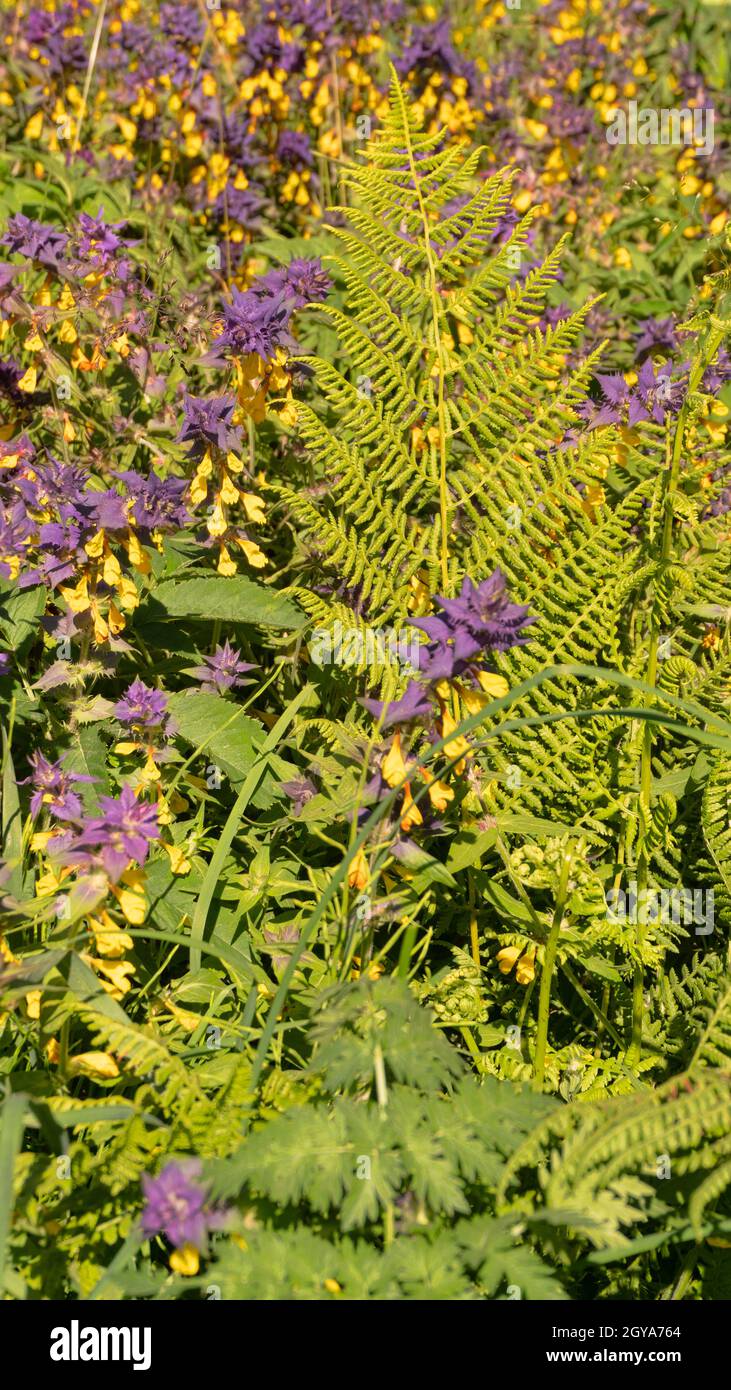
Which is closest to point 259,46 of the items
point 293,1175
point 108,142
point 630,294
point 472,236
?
point 108,142

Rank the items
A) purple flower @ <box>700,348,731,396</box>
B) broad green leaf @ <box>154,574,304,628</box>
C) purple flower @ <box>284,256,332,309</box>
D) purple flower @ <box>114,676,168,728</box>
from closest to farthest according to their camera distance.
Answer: purple flower @ <box>114,676,168,728</box> < broad green leaf @ <box>154,574,304,628</box> < purple flower @ <box>700,348,731,396</box> < purple flower @ <box>284,256,332,309</box>

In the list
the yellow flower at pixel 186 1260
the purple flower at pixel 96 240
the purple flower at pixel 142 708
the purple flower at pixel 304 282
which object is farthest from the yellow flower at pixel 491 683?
the purple flower at pixel 96 240

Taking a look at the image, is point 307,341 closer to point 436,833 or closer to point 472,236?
point 472,236

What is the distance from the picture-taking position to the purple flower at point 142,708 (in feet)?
8.44

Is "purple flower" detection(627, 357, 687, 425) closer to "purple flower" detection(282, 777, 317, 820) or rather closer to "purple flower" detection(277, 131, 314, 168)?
"purple flower" detection(282, 777, 317, 820)

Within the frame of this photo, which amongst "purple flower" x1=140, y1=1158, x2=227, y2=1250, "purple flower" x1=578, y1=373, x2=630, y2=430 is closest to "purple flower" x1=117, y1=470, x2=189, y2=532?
"purple flower" x1=578, y1=373, x2=630, y2=430

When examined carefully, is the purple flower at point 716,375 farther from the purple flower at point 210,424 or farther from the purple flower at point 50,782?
the purple flower at point 50,782

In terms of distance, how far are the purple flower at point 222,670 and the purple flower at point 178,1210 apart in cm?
134

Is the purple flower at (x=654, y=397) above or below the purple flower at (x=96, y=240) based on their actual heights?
below

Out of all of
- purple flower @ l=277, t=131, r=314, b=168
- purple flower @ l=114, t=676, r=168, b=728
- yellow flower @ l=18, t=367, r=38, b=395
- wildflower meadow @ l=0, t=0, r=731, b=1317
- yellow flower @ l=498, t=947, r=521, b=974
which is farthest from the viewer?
purple flower @ l=277, t=131, r=314, b=168

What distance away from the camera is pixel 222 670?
9.52 feet

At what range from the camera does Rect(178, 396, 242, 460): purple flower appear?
273cm

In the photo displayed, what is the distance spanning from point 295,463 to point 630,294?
2103mm

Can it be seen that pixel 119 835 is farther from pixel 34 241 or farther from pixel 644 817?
pixel 34 241
